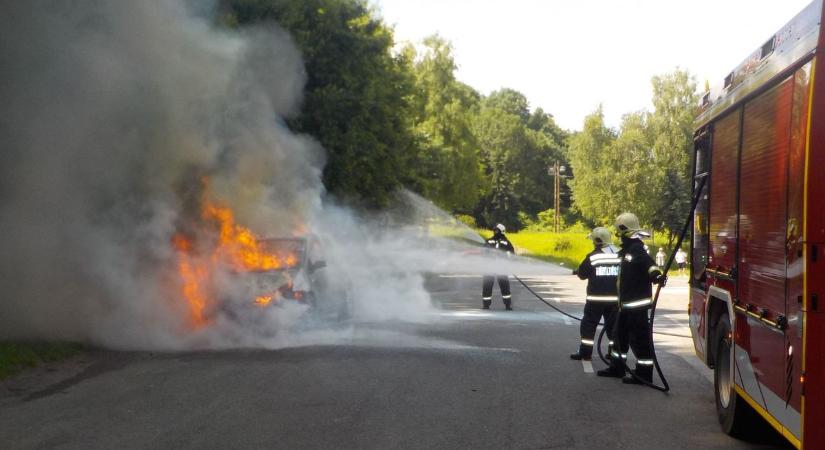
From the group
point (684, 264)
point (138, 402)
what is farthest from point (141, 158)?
point (684, 264)

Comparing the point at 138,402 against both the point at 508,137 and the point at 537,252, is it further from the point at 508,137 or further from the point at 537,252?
the point at 508,137

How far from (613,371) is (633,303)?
0.80 meters

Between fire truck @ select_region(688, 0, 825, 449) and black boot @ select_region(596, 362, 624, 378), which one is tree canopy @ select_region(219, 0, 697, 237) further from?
fire truck @ select_region(688, 0, 825, 449)

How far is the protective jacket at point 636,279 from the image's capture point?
10039mm

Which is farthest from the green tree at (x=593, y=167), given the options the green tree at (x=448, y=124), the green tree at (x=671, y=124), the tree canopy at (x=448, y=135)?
the green tree at (x=448, y=124)

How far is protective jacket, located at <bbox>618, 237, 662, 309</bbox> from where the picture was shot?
1004 centimetres

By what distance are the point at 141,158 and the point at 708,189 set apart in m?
8.88

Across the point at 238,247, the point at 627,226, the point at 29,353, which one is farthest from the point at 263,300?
the point at 627,226

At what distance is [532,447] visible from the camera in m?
6.82

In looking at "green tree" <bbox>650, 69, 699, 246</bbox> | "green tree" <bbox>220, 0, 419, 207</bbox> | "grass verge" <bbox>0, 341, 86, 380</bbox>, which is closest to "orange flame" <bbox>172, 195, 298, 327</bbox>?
"grass verge" <bbox>0, 341, 86, 380</bbox>

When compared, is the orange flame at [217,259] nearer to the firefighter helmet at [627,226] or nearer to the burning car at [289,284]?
the burning car at [289,284]

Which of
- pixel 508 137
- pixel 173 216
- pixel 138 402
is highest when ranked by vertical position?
pixel 508 137

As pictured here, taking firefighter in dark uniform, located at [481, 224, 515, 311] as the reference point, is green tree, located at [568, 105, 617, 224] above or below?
above

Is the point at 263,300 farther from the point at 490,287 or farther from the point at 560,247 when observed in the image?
the point at 560,247
